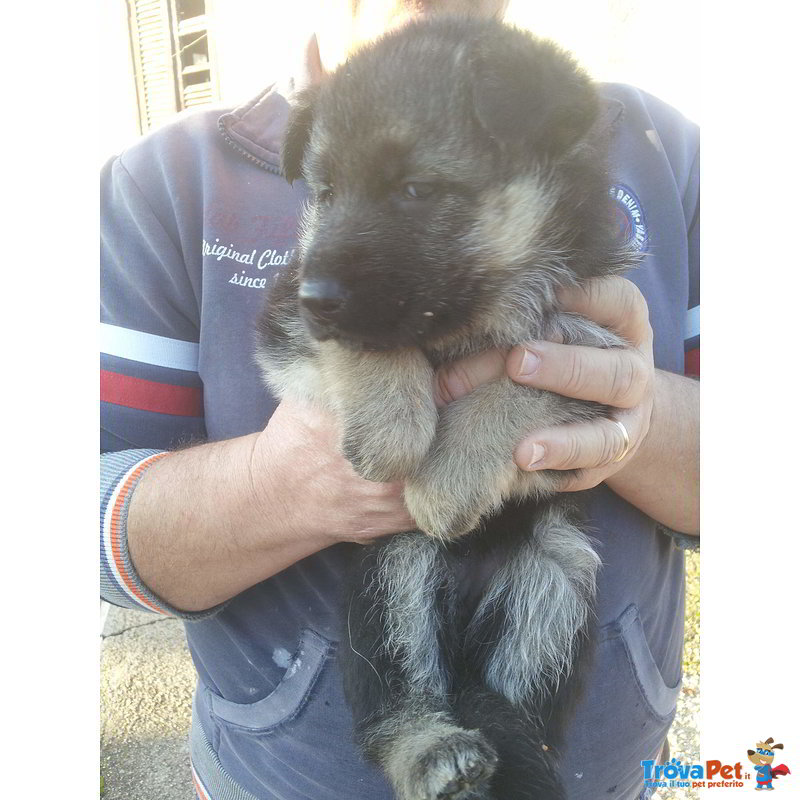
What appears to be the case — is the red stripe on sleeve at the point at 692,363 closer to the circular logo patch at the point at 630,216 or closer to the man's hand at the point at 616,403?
the man's hand at the point at 616,403

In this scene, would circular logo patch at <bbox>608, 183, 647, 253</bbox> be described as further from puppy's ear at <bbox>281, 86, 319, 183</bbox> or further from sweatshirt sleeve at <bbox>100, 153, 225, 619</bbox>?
sweatshirt sleeve at <bbox>100, 153, 225, 619</bbox>

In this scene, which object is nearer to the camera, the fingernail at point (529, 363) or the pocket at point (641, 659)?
the fingernail at point (529, 363)

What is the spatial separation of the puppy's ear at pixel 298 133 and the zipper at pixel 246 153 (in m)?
0.12

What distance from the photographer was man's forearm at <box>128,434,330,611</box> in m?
1.42

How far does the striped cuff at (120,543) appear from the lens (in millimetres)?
1411

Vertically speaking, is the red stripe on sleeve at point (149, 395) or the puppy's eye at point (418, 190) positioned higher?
the puppy's eye at point (418, 190)

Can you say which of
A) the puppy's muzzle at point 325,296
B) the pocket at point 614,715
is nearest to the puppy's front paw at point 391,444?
the puppy's muzzle at point 325,296

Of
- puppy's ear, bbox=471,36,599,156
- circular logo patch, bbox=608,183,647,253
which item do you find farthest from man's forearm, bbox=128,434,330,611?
circular logo patch, bbox=608,183,647,253

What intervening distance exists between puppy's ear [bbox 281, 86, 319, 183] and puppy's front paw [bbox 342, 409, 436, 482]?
60 centimetres

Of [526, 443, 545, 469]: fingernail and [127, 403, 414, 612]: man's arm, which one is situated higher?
[526, 443, 545, 469]: fingernail

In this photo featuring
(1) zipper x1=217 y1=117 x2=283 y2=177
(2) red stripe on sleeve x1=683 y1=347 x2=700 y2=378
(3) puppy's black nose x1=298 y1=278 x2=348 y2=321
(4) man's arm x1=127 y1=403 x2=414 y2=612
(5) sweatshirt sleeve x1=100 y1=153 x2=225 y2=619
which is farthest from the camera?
(2) red stripe on sleeve x1=683 y1=347 x2=700 y2=378
